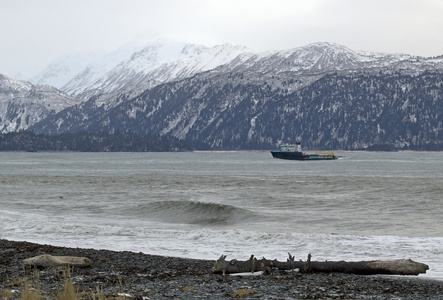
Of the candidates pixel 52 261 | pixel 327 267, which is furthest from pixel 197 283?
pixel 52 261

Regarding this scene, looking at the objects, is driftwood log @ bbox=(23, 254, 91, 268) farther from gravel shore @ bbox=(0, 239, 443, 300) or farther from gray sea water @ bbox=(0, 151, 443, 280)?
gray sea water @ bbox=(0, 151, 443, 280)

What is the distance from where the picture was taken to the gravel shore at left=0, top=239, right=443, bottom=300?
1897 cm

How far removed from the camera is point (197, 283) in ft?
68.8

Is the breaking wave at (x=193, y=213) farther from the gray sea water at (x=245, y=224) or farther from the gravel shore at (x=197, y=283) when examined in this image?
the gravel shore at (x=197, y=283)

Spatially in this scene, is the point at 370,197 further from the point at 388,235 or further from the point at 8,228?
the point at 8,228

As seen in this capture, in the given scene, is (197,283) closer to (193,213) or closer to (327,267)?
(327,267)

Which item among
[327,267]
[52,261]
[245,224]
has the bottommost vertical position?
[245,224]

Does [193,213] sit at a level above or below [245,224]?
below

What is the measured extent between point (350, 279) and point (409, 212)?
111 feet

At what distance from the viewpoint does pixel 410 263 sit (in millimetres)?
23969

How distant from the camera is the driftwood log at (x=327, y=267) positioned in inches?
928

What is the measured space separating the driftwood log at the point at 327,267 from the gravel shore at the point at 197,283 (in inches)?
18.2

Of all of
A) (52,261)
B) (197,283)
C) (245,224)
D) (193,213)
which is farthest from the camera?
(193,213)

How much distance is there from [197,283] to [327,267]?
5.88 metres
